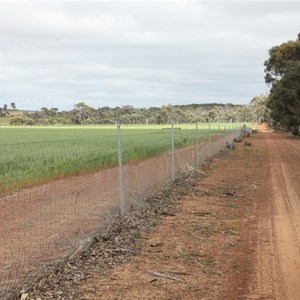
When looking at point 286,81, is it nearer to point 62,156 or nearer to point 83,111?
point 62,156

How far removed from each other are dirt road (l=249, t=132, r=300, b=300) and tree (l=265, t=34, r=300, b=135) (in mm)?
34268

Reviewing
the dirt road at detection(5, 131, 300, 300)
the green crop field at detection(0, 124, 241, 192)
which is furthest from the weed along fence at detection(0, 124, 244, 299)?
the dirt road at detection(5, 131, 300, 300)

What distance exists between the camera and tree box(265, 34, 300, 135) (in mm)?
46188

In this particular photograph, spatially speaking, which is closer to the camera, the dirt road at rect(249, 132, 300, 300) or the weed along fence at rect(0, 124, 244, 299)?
the dirt road at rect(249, 132, 300, 300)

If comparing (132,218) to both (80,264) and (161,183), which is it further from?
(161,183)

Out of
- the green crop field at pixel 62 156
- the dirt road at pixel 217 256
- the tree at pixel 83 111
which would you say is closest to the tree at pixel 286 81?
the green crop field at pixel 62 156

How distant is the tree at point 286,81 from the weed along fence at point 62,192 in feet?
105

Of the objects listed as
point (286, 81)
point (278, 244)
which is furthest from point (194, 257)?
point (286, 81)

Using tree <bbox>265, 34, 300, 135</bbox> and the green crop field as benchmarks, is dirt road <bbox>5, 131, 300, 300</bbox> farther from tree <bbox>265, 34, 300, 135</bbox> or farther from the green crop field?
tree <bbox>265, 34, 300, 135</bbox>

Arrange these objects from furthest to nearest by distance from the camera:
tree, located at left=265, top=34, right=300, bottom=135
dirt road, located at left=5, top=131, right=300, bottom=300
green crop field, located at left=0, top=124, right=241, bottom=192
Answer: tree, located at left=265, top=34, right=300, bottom=135
green crop field, located at left=0, top=124, right=241, bottom=192
dirt road, located at left=5, top=131, right=300, bottom=300

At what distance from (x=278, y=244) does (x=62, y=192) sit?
20.4ft

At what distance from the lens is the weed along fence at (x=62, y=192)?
6.91 meters

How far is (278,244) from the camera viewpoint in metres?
7.35

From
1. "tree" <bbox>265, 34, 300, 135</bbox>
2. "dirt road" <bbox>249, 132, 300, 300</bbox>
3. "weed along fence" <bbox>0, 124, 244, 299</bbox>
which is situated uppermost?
"tree" <bbox>265, 34, 300, 135</bbox>
